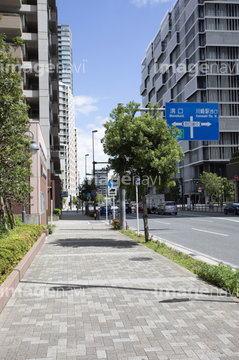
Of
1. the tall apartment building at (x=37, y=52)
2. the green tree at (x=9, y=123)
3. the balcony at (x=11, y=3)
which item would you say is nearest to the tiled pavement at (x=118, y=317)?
the green tree at (x=9, y=123)

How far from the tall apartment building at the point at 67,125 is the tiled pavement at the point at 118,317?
58.3 meters

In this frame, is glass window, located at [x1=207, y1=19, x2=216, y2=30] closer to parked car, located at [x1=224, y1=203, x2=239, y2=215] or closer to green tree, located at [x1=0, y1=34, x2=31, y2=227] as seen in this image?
parked car, located at [x1=224, y1=203, x2=239, y2=215]

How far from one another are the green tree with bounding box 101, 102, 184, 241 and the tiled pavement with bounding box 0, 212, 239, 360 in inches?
194

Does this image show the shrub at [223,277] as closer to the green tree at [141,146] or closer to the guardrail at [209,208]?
the green tree at [141,146]

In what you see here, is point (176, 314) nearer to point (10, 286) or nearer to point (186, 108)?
point (10, 286)

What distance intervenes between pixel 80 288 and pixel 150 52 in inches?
4453

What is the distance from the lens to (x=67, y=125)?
131625 millimetres

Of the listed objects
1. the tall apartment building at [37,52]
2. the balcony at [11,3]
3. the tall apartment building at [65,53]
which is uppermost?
the tall apartment building at [65,53]

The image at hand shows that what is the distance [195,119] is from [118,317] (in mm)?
15108

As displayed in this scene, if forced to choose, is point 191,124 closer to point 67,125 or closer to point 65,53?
point 67,125

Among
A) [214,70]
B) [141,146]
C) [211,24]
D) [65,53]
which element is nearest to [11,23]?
[141,146]

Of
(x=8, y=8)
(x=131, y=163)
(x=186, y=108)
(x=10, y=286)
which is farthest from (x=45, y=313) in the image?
(x=8, y=8)

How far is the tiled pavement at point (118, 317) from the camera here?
3.84m

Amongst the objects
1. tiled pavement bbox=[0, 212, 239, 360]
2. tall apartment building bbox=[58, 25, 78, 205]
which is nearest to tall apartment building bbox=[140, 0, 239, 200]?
tall apartment building bbox=[58, 25, 78, 205]
